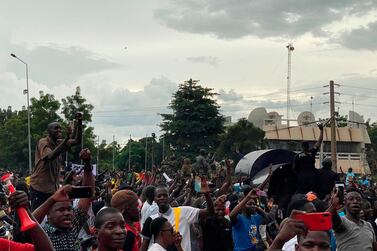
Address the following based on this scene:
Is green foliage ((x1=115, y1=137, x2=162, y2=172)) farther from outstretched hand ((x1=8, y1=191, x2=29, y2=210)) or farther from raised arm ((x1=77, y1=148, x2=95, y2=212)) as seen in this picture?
outstretched hand ((x1=8, y1=191, x2=29, y2=210))

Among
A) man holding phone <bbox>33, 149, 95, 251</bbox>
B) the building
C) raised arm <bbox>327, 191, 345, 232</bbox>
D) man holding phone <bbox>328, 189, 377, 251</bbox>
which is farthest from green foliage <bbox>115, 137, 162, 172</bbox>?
man holding phone <bbox>33, 149, 95, 251</bbox>

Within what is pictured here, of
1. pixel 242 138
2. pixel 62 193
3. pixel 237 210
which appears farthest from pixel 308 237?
pixel 242 138

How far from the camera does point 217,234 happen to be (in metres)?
8.30

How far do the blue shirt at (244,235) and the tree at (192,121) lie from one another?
46.5 m

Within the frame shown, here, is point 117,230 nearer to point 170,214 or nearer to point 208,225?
point 170,214

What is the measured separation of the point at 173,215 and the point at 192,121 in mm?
49570

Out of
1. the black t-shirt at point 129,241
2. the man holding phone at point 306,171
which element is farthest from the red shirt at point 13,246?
the man holding phone at point 306,171

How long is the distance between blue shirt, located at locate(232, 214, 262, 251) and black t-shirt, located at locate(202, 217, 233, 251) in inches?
19.0

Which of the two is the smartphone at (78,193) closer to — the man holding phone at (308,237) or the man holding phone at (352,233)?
the man holding phone at (308,237)

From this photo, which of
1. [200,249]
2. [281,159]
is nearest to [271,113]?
[281,159]

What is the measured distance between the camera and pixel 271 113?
89.4 m

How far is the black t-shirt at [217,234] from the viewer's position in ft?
27.2

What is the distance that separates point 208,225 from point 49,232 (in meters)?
3.52

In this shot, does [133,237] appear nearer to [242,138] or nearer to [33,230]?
[33,230]
